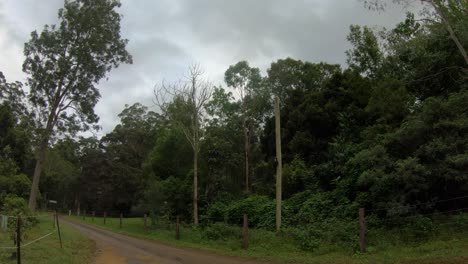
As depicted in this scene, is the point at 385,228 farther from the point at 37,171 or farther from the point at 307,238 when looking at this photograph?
the point at 37,171

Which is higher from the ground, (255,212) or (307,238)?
(255,212)

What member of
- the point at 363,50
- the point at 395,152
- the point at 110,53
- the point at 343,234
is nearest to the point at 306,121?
the point at 363,50

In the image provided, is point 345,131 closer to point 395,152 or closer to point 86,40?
point 395,152

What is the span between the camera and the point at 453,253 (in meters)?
10.4

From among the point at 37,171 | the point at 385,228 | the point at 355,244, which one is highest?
the point at 37,171

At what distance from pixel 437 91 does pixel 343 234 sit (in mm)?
10655

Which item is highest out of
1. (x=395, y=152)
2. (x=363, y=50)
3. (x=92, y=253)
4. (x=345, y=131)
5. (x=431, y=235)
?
(x=363, y=50)

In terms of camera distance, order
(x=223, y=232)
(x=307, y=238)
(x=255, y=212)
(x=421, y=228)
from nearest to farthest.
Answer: (x=421, y=228)
(x=307, y=238)
(x=223, y=232)
(x=255, y=212)

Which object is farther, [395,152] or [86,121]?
[86,121]

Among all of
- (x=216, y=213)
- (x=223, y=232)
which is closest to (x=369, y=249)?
(x=223, y=232)

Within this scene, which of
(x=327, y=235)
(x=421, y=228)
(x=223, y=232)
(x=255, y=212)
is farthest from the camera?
(x=255, y=212)

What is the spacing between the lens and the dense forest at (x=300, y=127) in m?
15.2

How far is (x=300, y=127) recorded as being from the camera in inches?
1187

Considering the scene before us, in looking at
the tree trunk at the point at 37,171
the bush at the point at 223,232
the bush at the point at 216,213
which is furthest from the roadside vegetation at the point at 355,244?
the tree trunk at the point at 37,171
